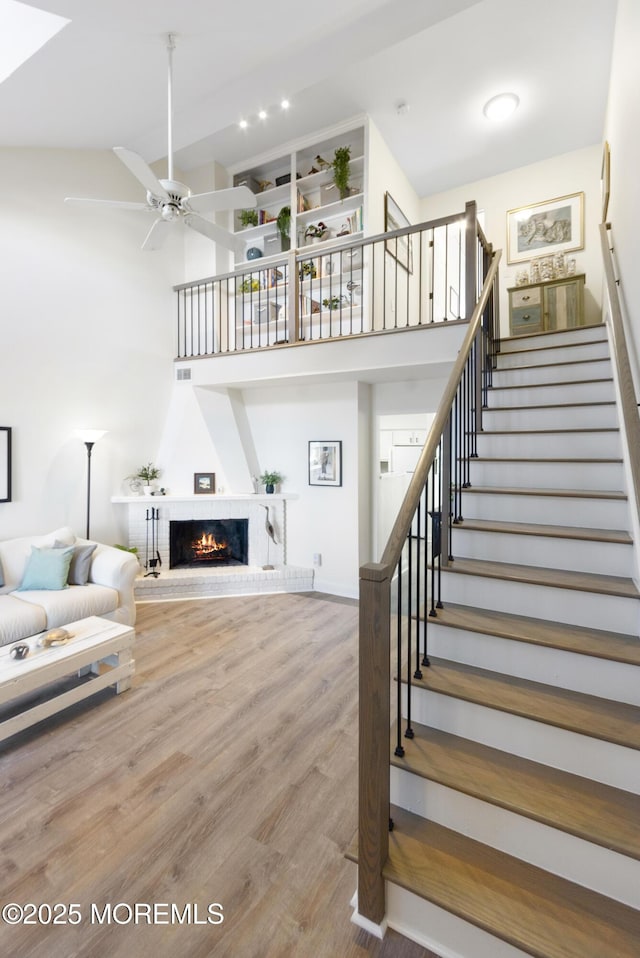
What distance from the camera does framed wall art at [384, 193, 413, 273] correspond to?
488 centimetres

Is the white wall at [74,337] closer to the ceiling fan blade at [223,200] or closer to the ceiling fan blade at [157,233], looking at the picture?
the ceiling fan blade at [157,233]

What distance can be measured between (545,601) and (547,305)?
4368mm

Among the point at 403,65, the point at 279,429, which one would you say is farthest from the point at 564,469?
the point at 403,65

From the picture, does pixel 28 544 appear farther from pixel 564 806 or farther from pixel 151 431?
pixel 564 806

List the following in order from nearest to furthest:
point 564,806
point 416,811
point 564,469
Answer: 1. point 564,806
2. point 416,811
3. point 564,469

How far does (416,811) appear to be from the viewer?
1592 millimetres

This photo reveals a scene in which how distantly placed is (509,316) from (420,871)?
5525 millimetres

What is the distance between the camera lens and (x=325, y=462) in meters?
4.95

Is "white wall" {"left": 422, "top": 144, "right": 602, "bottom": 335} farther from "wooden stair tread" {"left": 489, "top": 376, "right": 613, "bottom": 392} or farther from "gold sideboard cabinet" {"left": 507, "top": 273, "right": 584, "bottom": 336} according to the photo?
"wooden stair tread" {"left": 489, "top": 376, "right": 613, "bottom": 392}

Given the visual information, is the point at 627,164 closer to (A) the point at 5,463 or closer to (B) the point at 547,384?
(B) the point at 547,384

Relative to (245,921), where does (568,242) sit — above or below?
above

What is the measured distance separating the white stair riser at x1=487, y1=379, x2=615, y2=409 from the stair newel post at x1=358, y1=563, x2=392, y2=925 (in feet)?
7.77

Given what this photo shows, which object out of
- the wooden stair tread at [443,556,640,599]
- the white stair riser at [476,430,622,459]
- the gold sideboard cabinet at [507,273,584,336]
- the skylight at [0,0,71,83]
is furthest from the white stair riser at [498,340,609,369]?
the skylight at [0,0,71,83]

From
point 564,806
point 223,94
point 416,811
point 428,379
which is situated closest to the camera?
point 564,806
